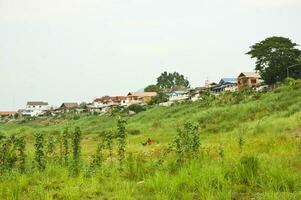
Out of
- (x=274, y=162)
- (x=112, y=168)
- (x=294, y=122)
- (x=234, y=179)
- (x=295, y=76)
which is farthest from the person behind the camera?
(x=295, y=76)

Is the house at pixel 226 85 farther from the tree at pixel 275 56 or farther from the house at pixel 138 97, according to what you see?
the tree at pixel 275 56

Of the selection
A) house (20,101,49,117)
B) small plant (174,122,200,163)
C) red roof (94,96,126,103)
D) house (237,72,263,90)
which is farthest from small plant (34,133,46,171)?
house (20,101,49,117)

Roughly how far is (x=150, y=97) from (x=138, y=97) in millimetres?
5444

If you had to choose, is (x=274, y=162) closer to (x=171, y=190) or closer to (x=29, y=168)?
(x=171, y=190)

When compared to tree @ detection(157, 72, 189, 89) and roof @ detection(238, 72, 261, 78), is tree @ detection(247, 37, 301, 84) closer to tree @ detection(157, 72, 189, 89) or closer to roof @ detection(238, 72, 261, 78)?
roof @ detection(238, 72, 261, 78)

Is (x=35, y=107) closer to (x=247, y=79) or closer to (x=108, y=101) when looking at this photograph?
(x=108, y=101)

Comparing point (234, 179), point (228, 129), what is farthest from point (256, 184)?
point (228, 129)

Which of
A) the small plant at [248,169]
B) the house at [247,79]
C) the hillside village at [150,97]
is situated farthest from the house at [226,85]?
the small plant at [248,169]

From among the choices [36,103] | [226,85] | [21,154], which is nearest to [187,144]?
[21,154]

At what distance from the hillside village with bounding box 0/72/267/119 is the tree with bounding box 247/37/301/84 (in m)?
1.94

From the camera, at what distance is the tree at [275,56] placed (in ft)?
164

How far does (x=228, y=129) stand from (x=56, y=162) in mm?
16691

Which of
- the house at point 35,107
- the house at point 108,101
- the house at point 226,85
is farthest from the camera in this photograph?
the house at point 35,107

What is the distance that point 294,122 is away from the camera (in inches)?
725
